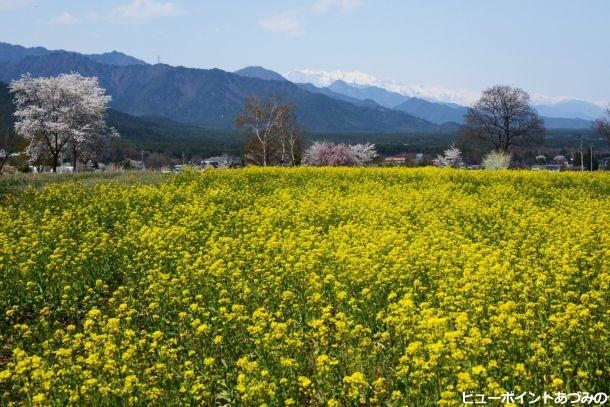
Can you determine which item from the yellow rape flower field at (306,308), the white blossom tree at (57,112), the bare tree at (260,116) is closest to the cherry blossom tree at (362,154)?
the bare tree at (260,116)

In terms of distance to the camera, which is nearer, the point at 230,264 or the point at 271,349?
the point at 271,349

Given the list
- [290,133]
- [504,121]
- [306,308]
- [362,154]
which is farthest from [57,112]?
[504,121]

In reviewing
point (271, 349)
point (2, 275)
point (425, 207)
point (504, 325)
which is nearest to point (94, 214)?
point (2, 275)

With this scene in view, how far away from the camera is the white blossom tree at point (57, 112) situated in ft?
171

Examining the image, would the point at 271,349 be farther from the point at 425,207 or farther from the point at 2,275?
the point at 425,207

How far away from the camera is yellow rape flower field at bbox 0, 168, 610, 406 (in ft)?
21.6

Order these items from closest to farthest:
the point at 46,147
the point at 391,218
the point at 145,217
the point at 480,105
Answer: the point at 391,218 < the point at 145,217 < the point at 46,147 < the point at 480,105

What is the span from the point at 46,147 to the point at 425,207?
166 ft

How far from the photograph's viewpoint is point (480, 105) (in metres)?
84.9

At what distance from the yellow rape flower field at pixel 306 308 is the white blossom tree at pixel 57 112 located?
36077 millimetres

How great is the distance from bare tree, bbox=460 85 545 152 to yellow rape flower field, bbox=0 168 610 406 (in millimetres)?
64066

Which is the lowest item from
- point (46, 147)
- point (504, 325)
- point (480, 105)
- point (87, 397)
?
point (87, 397)

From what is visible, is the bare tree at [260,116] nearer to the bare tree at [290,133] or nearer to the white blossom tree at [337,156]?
the bare tree at [290,133]

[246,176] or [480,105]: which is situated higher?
[480,105]
